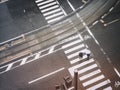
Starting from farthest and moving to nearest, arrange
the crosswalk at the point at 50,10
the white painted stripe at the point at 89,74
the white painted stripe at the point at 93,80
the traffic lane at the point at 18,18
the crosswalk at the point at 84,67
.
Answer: the crosswalk at the point at 50,10, the traffic lane at the point at 18,18, the white painted stripe at the point at 89,74, the white painted stripe at the point at 93,80, the crosswalk at the point at 84,67

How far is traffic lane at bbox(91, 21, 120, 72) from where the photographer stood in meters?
15.2

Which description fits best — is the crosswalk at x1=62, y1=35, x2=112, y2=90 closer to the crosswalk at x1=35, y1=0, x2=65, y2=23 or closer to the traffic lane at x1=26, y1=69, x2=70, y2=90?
the traffic lane at x1=26, y1=69, x2=70, y2=90

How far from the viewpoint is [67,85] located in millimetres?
13836

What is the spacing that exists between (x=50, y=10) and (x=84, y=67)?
7986 mm

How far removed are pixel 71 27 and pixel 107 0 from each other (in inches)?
183

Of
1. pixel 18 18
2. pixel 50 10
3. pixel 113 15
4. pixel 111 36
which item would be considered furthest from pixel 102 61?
pixel 18 18

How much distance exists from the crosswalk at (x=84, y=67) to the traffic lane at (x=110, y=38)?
1.23 meters

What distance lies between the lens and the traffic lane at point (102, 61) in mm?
14211

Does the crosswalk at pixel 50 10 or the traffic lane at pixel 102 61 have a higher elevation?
the crosswalk at pixel 50 10

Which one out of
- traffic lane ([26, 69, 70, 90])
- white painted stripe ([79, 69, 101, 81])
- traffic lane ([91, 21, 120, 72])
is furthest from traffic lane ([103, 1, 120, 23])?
traffic lane ([26, 69, 70, 90])

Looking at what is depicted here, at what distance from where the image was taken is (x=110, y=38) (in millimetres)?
16547

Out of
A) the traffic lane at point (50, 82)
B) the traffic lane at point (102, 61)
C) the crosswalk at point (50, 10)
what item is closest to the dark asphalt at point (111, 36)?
the traffic lane at point (102, 61)

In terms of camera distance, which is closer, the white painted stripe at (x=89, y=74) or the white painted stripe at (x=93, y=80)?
the white painted stripe at (x=93, y=80)

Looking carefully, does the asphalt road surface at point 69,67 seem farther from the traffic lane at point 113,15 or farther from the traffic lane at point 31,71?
the traffic lane at point 113,15
